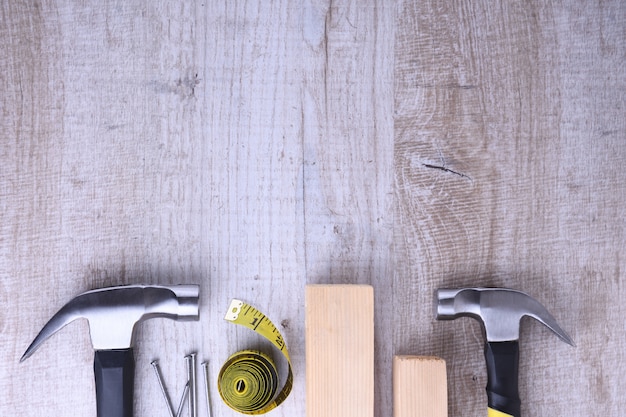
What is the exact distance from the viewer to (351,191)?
3.37 feet

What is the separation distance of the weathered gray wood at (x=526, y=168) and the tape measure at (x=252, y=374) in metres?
0.25

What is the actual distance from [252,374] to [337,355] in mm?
141

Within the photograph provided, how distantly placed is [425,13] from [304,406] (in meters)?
0.75

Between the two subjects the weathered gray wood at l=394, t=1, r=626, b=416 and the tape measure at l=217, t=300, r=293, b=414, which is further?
the weathered gray wood at l=394, t=1, r=626, b=416

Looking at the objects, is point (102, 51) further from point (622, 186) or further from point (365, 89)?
point (622, 186)

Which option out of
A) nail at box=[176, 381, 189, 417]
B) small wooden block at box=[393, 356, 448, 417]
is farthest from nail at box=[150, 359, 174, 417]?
small wooden block at box=[393, 356, 448, 417]

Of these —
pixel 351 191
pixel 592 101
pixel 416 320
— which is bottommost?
pixel 416 320

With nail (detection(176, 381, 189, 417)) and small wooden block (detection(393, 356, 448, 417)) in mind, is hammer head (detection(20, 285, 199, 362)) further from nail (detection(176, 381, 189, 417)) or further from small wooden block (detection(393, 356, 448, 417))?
small wooden block (detection(393, 356, 448, 417))

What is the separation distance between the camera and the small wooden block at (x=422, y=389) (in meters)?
0.94

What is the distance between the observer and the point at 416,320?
1020mm

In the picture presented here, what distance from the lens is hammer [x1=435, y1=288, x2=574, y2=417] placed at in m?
0.95

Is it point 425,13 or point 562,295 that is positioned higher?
point 425,13

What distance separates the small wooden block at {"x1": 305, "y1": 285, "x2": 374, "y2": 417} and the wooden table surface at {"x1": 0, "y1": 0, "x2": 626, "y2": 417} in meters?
0.09

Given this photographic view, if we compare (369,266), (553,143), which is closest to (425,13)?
(553,143)
